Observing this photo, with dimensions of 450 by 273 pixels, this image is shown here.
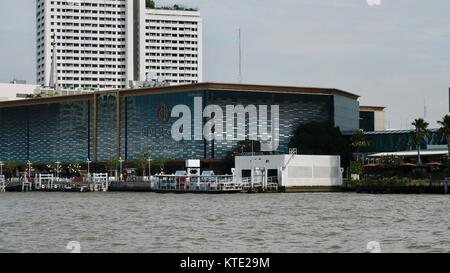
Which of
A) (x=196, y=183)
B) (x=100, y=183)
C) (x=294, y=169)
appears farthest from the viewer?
(x=100, y=183)

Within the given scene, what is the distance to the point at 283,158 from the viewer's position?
165m

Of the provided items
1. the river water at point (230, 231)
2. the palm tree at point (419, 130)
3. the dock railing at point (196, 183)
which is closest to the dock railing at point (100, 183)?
the dock railing at point (196, 183)

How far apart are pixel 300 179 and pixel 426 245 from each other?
12183cm

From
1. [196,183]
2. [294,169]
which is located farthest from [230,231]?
[294,169]

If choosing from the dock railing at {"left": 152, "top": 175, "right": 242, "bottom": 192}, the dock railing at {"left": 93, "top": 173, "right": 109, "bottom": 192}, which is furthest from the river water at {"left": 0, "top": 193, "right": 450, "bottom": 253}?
the dock railing at {"left": 93, "top": 173, "right": 109, "bottom": 192}

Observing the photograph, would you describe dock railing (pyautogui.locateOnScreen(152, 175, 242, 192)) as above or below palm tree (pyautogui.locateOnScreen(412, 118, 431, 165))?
below

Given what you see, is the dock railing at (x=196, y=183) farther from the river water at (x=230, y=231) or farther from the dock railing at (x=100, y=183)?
the river water at (x=230, y=231)

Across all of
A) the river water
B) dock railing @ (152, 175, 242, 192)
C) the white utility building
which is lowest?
the river water

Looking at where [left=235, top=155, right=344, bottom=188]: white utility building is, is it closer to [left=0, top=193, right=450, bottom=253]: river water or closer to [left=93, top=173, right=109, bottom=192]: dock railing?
[left=93, top=173, right=109, bottom=192]: dock railing

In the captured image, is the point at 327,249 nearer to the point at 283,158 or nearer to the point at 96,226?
the point at 96,226

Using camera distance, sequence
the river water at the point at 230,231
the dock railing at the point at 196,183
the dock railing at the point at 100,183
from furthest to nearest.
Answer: the dock railing at the point at 100,183 < the dock railing at the point at 196,183 < the river water at the point at 230,231

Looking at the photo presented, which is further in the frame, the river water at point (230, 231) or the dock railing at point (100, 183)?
the dock railing at point (100, 183)

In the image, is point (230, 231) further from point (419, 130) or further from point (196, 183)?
point (419, 130)
